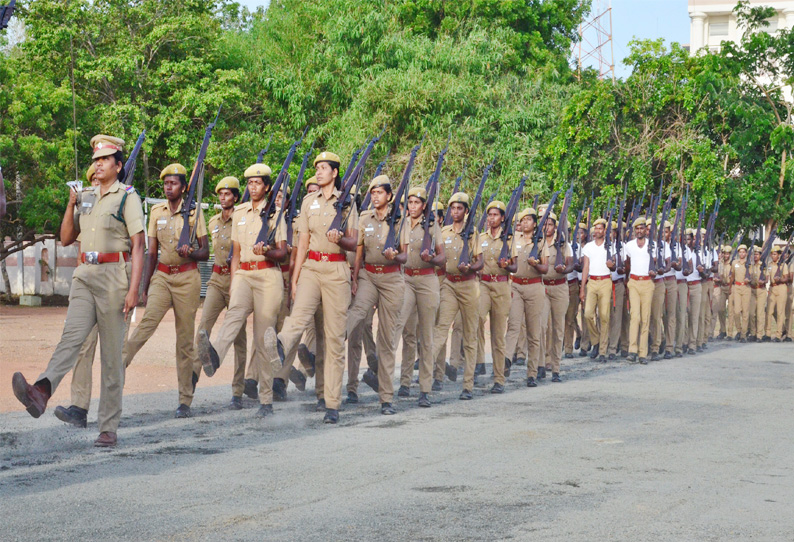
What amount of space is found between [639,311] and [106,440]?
35.2 feet

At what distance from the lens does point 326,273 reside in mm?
9406

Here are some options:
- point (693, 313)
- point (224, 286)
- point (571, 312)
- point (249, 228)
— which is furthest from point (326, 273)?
point (693, 313)

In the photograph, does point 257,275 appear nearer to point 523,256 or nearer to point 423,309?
point 423,309

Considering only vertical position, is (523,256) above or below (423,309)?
above

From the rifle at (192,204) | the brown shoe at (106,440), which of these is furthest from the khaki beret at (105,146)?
the brown shoe at (106,440)

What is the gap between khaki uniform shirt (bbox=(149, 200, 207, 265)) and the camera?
9.53 m

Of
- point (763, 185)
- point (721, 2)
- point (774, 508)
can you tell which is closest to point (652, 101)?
point (763, 185)

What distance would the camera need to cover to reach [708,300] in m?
21.4

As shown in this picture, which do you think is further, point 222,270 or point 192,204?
point 222,270

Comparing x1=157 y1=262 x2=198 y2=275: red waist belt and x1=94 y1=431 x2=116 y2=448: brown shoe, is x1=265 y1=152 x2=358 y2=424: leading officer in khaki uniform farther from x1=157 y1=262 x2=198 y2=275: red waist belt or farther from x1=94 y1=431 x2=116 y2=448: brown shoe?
x1=94 y1=431 x2=116 y2=448: brown shoe

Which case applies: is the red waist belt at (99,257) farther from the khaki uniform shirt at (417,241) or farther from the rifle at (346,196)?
the khaki uniform shirt at (417,241)

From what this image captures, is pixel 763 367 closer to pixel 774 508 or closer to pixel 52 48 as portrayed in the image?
pixel 774 508

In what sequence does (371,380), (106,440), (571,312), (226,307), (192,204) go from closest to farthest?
(106,440)
(192,204)
(226,307)
(371,380)
(571,312)

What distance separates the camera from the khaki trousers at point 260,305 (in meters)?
9.50
